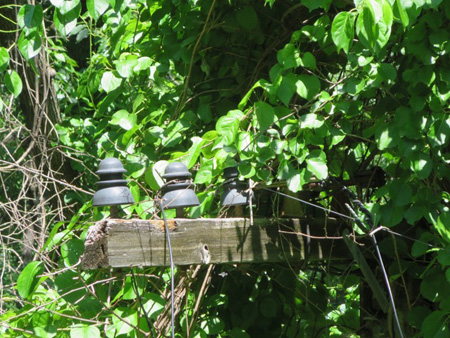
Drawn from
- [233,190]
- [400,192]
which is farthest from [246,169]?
[400,192]

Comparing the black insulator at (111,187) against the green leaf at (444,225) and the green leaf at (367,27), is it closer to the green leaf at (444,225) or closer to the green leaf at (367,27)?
the green leaf at (367,27)

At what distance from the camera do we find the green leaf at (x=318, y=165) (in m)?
2.16

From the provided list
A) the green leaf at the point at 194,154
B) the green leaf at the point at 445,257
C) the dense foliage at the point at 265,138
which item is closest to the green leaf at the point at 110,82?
the dense foliage at the point at 265,138

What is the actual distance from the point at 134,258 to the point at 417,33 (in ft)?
3.47

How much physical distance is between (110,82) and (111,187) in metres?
1.09

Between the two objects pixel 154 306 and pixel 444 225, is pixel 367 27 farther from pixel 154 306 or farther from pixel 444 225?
A: pixel 154 306

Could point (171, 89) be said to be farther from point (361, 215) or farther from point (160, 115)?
point (361, 215)

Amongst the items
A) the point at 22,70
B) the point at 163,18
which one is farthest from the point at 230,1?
the point at 22,70

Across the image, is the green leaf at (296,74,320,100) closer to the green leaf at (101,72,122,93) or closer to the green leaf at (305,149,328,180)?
the green leaf at (305,149,328,180)

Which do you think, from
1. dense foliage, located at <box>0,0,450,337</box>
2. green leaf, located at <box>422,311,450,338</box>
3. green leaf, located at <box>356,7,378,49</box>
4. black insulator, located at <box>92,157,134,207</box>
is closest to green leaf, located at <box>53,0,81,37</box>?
dense foliage, located at <box>0,0,450,337</box>

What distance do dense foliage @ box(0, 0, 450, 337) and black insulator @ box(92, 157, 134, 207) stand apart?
0.21 m

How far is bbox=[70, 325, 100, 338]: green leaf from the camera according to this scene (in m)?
2.14

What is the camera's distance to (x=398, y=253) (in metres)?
2.64

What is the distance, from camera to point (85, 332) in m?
2.15
